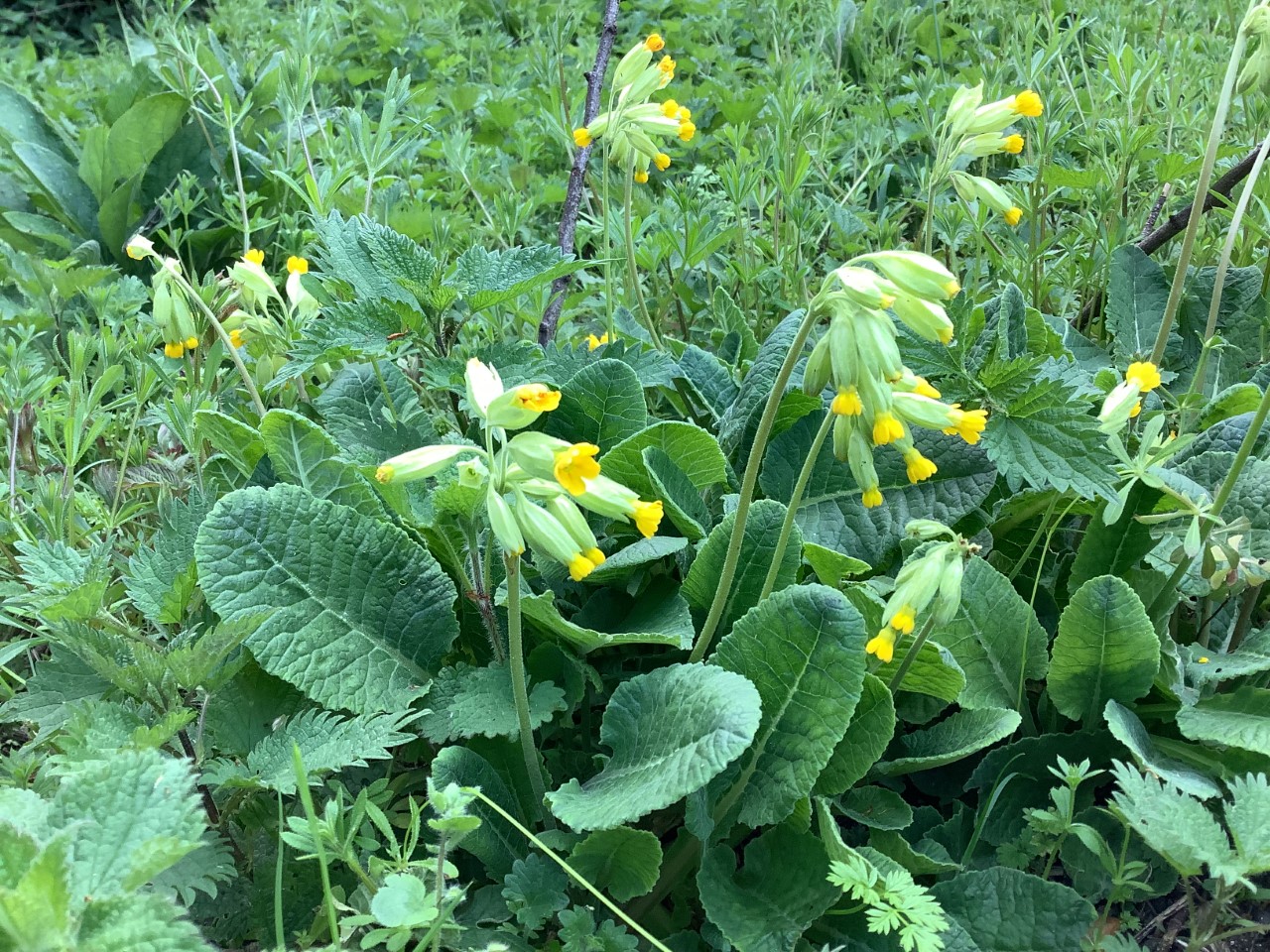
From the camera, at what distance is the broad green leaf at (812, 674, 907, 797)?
151cm

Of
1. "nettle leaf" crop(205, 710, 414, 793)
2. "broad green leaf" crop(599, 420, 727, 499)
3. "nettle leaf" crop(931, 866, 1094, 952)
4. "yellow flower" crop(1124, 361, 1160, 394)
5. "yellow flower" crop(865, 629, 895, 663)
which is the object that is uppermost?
"broad green leaf" crop(599, 420, 727, 499)

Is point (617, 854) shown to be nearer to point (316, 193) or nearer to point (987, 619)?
point (987, 619)

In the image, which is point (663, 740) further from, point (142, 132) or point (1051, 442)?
point (142, 132)

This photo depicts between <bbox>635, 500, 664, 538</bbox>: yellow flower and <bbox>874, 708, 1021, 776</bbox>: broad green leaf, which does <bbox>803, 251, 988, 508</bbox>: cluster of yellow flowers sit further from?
<bbox>874, 708, 1021, 776</bbox>: broad green leaf

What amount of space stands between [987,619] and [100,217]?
3.35 meters

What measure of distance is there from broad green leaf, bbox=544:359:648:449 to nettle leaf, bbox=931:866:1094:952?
953 millimetres

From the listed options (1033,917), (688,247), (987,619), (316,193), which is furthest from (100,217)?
(1033,917)

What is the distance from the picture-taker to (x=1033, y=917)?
149 cm

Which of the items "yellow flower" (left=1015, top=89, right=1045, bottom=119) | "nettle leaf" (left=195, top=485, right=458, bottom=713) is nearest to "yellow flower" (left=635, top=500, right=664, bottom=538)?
"nettle leaf" (left=195, top=485, right=458, bottom=713)

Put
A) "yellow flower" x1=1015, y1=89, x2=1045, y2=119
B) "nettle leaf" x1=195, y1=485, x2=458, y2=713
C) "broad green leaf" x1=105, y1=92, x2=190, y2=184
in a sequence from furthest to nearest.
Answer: "broad green leaf" x1=105, y1=92, x2=190, y2=184 → "yellow flower" x1=1015, y1=89, x2=1045, y2=119 → "nettle leaf" x1=195, y1=485, x2=458, y2=713

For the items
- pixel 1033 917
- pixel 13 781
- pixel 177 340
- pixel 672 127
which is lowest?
pixel 1033 917

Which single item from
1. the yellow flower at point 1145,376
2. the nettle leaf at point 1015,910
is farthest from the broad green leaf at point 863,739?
the yellow flower at point 1145,376

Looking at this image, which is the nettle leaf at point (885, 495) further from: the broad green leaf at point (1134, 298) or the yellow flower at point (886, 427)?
the broad green leaf at point (1134, 298)

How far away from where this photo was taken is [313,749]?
1.51 metres
